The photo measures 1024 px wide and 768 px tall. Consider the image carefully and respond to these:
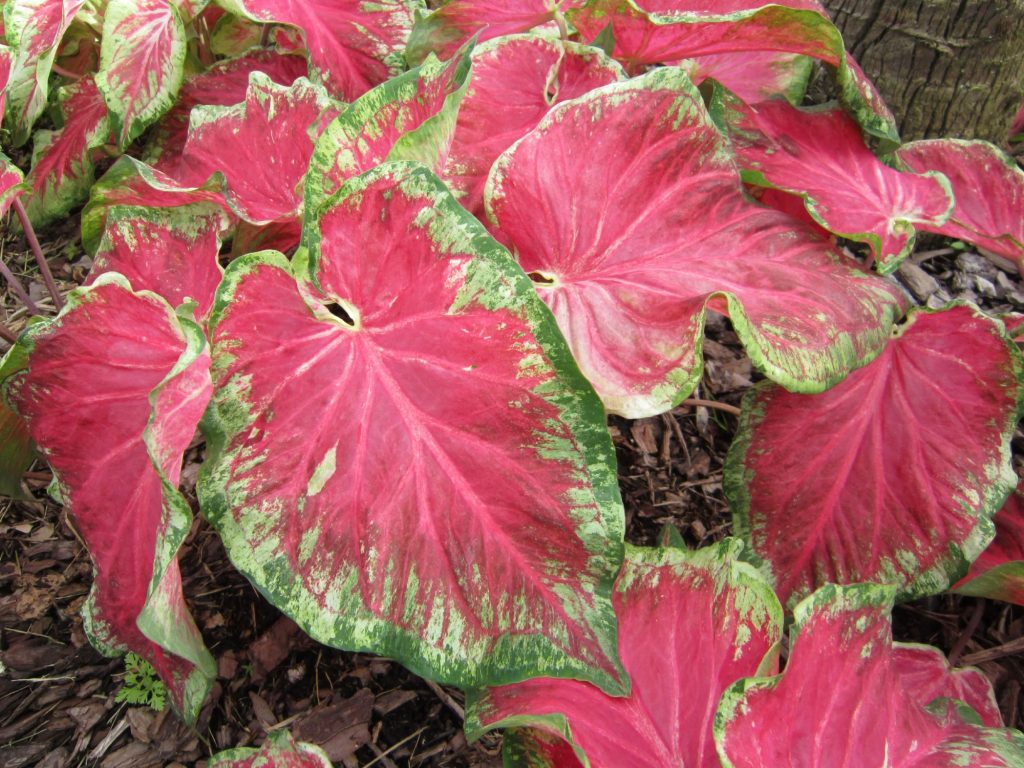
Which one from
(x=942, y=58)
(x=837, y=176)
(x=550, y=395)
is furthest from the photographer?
(x=942, y=58)

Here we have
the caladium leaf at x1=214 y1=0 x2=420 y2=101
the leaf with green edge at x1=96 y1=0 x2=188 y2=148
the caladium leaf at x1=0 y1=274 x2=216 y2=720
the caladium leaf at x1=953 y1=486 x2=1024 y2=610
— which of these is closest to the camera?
the caladium leaf at x1=0 y1=274 x2=216 y2=720

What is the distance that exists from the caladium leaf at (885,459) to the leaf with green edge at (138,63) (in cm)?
107

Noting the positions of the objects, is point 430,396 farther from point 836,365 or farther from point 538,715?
point 836,365

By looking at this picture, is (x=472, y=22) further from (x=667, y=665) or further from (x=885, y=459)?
(x=667, y=665)

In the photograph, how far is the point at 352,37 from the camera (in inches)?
59.1

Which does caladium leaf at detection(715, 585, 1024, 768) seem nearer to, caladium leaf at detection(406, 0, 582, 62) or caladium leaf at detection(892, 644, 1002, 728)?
caladium leaf at detection(892, 644, 1002, 728)

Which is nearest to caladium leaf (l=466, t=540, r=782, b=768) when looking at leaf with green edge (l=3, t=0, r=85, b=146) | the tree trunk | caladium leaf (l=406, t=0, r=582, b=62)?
caladium leaf (l=406, t=0, r=582, b=62)

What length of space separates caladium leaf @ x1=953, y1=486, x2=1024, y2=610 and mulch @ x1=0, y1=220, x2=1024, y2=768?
4.6 inches

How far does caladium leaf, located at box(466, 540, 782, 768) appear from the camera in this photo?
0.87m

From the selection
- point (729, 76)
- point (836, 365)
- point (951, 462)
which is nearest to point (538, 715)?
point (836, 365)

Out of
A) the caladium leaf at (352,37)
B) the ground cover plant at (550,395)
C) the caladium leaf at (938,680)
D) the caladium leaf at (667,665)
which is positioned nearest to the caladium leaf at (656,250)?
the ground cover plant at (550,395)

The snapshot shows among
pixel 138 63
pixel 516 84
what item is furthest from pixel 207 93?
pixel 516 84

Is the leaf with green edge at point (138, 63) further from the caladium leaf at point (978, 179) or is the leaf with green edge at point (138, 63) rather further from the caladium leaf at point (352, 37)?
the caladium leaf at point (978, 179)

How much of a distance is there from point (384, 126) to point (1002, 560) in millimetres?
1063
